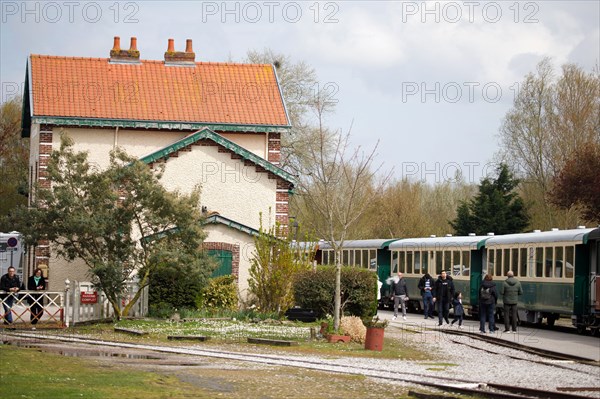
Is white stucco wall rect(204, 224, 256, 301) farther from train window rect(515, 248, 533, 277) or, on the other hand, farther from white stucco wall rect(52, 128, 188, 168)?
train window rect(515, 248, 533, 277)

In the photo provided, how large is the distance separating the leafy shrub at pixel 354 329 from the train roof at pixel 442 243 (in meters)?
14.9

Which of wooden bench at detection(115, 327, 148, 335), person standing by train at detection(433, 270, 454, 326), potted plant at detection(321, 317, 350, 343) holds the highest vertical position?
person standing by train at detection(433, 270, 454, 326)

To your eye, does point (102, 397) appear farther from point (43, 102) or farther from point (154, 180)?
point (43, 102)

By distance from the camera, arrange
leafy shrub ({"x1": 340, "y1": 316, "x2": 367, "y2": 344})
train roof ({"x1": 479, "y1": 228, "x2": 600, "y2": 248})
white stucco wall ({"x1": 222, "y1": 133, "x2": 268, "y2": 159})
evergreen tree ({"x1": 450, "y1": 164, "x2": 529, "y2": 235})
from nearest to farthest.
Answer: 1. leafy shrub ({"x1": 340, "y1": 316, "x2": 367, "y2": 344})
2. train roof ({"x1": 479, "y1": 228, "x2": 600, "y2": 248})
3. white stucco wall ({"x1": 222, "y1": 133, "x2": 268, "y2": 159})
4. evergreen tree ({"x1": 450, "y1": 164, "x2": 529, "y2": 235})

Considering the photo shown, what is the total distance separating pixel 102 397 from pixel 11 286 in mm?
16615

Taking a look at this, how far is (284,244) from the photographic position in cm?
3512

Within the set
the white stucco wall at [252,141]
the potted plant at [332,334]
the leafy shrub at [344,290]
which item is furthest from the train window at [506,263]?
the potted plant at [332,334]

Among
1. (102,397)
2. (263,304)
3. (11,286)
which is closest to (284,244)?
(263,304)

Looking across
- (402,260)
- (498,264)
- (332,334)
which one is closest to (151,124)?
(402,260)

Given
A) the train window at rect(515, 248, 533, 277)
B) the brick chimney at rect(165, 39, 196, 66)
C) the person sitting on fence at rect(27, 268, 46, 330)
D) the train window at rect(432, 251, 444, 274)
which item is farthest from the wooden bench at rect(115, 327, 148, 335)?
the brick chimney at rect(165, 39, 196, 66)

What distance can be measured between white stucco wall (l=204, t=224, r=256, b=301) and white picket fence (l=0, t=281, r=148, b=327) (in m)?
3.92

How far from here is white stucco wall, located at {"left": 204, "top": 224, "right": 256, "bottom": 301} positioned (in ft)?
124

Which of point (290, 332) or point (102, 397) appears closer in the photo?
point (102, 397)

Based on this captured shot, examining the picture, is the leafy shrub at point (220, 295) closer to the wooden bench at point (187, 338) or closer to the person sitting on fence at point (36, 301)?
the person sitting on fence at point (36, 301)
